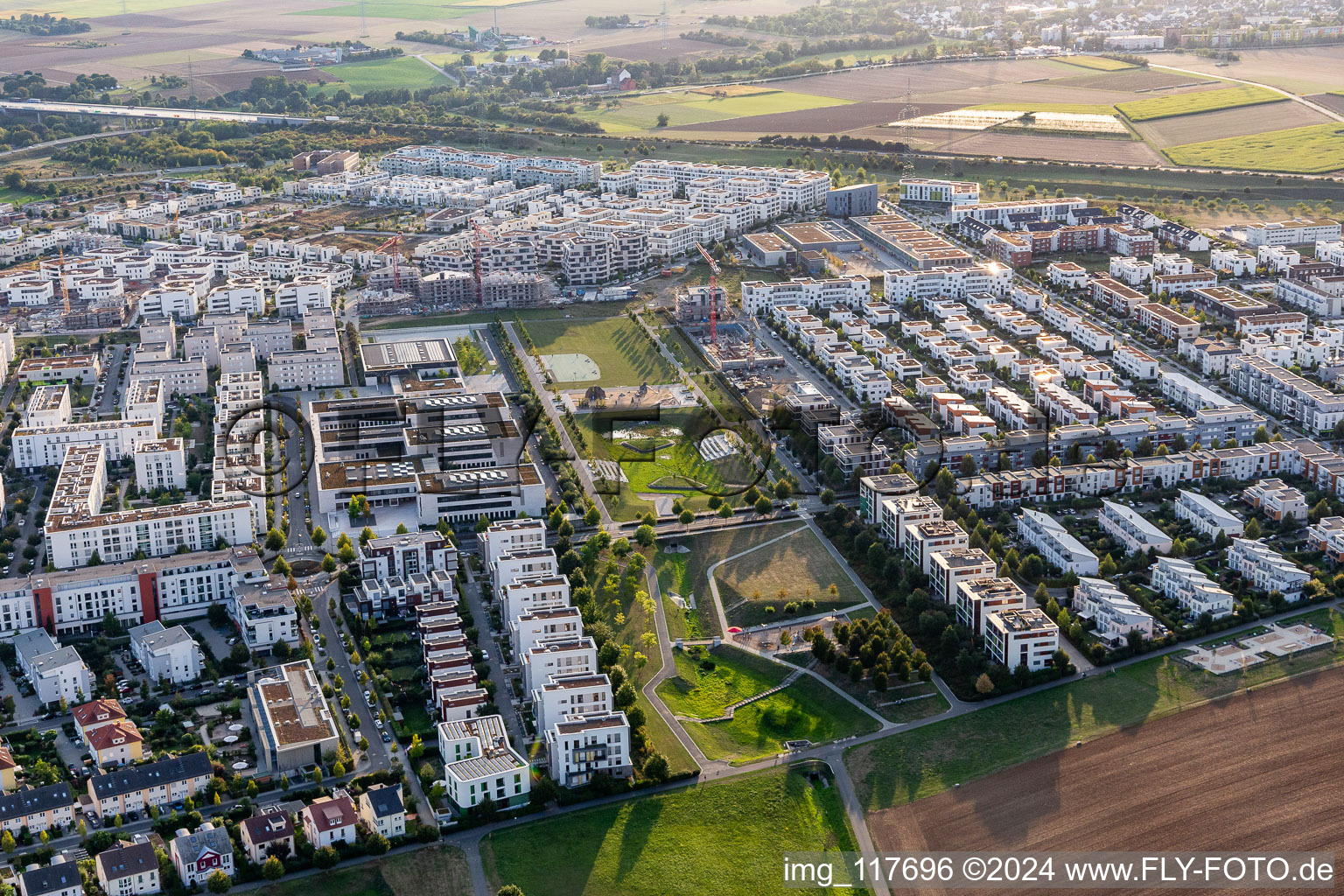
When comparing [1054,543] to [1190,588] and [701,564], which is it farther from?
[701,564]

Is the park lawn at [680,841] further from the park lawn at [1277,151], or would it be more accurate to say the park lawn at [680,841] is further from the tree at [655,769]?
the park lawn at [1277,151]

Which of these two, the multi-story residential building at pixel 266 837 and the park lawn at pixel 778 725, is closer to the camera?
the multi-story residential building at pixel 266 837

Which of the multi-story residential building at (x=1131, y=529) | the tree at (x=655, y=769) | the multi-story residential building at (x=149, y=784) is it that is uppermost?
the multi-story residential building at (x=149, y=784)

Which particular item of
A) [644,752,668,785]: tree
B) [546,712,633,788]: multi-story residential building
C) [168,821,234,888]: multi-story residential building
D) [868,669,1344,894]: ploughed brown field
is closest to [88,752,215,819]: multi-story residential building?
[168,821,234,888]: multi-story residential building

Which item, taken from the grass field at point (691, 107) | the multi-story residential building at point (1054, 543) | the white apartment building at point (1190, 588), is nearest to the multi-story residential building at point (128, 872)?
the multi-story residential building at point (1054, 543)

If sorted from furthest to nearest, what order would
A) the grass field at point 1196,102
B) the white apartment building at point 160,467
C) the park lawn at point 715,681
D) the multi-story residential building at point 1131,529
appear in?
1. the grass field at point 1196,102
2. the white apartment building at point 160,467
3. the multi-story residential building at point 1131,529
4. the park lawn at point 715,681

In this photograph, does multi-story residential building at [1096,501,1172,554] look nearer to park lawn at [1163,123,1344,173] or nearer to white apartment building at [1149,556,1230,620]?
white apartment building at [1149,556,1230,620]
